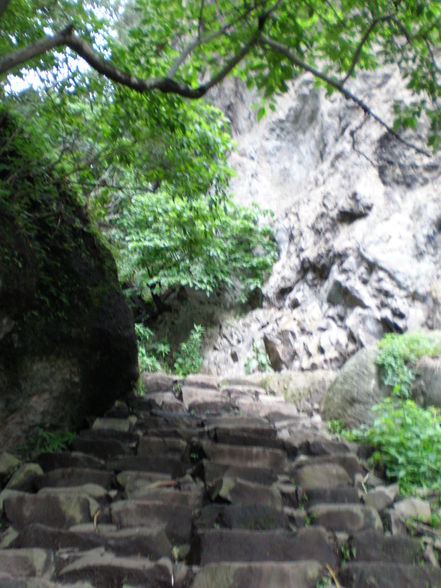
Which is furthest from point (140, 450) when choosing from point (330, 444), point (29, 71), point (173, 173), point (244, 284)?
point (244, 284)

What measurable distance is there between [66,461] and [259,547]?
6.28 feet

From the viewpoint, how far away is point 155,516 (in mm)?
3006

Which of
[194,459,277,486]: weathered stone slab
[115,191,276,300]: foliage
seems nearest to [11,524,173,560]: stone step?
[194,459,277,486]: weathered stone slab

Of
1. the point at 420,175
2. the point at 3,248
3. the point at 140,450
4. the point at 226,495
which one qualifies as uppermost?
the point at 420,175

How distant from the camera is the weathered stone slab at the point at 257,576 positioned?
7.89 ft

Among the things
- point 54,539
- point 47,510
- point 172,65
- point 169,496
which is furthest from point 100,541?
point 172,65

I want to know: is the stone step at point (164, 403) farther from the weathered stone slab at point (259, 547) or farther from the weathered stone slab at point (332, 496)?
the weathered stone slab at point (259, 547)

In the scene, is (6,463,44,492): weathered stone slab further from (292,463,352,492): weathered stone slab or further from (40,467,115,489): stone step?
(292,463,352,492): weathered stone slab

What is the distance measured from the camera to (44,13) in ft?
13.7

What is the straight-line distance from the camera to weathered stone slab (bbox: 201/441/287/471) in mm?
4016

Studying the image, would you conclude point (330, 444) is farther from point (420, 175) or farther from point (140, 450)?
point (420, 175)

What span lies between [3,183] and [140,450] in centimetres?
284

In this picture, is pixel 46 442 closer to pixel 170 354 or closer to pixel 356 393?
pixel 356 393

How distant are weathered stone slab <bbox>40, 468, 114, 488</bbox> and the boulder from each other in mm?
3158
